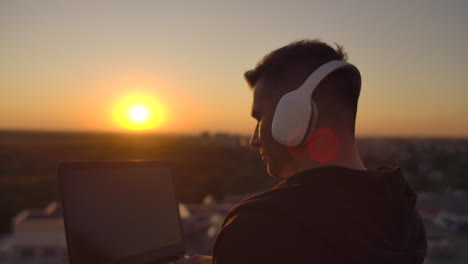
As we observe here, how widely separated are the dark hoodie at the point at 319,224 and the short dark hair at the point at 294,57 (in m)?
0.31

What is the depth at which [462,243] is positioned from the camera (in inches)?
304

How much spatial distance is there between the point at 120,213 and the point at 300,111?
2.38ft

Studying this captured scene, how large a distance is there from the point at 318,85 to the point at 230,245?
439mm

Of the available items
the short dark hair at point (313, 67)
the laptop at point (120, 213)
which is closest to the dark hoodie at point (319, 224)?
the short dark hair at point (313, 67)

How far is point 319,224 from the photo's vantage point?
70 cm

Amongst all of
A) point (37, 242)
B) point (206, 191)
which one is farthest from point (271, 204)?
point (206, 191)

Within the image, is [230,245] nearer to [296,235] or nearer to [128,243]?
[296,235]

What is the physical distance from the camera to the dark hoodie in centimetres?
70

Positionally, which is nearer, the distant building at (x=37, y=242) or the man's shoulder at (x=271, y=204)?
the man's shoulder at (x=271, y=204)

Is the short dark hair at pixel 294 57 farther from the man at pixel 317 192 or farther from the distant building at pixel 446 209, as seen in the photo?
the distant building at pixel 446 209

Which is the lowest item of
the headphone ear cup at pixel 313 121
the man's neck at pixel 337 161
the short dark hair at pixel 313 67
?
the man's neck at pixel 337 161

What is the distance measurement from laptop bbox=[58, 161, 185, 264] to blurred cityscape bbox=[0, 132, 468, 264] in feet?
0.28

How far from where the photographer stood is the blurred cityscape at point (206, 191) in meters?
3.77

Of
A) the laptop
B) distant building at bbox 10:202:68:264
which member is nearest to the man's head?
the laptop
